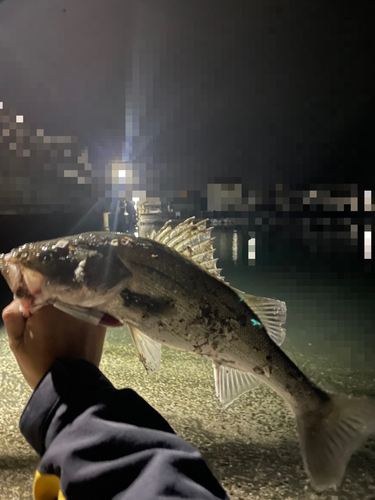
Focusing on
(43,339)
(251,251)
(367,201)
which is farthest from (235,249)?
(43,339)

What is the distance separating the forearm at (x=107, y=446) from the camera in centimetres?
26

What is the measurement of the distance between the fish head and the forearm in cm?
11

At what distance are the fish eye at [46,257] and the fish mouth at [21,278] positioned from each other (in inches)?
0.7

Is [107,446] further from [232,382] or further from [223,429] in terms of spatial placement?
[223,429]

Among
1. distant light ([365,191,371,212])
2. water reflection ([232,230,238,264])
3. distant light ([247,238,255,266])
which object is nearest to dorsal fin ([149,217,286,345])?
distant light ([365,191,371,212])

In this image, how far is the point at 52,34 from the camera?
0.89 meters

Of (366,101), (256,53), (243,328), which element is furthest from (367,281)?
(243,328)

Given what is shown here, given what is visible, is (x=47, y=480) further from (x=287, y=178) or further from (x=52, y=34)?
(x=287, y=178)

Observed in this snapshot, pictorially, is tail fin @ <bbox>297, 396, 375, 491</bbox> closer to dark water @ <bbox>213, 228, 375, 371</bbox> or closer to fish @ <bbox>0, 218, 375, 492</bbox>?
fish @ <bbox>0, 218, 375, 492</bbox>

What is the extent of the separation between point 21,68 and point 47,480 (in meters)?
0.97

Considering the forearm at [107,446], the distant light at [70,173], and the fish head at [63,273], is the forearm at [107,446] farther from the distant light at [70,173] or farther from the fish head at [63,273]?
the distant light at [70,173]

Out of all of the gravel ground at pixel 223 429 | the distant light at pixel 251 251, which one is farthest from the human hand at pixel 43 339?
the distant light at pixel 251 251

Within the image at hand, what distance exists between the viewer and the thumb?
0.40 meters

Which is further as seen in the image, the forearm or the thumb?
the thumb
